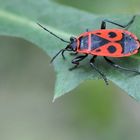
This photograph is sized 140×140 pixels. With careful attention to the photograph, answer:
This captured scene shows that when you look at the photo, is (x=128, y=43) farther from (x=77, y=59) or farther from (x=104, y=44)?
(x=77, y=59)

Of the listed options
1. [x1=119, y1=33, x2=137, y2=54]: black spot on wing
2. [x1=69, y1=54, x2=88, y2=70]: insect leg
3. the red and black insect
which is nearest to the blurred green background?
[x1=69, y1=54, x2=88, y2=70]: insect leg

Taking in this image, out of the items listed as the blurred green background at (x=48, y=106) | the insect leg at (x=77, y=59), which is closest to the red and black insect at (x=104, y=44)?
the insect leg at (x=77, y=59)

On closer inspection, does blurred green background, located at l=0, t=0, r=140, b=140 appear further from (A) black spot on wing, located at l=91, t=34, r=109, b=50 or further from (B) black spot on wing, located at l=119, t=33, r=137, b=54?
(B) black spot on wing, located at l=119, t=33, r=137, b=54

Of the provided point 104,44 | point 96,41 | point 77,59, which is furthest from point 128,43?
point 77,59

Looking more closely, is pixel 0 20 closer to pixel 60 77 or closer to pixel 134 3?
pixel 60 77

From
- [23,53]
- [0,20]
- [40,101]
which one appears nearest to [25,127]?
[40,101]
